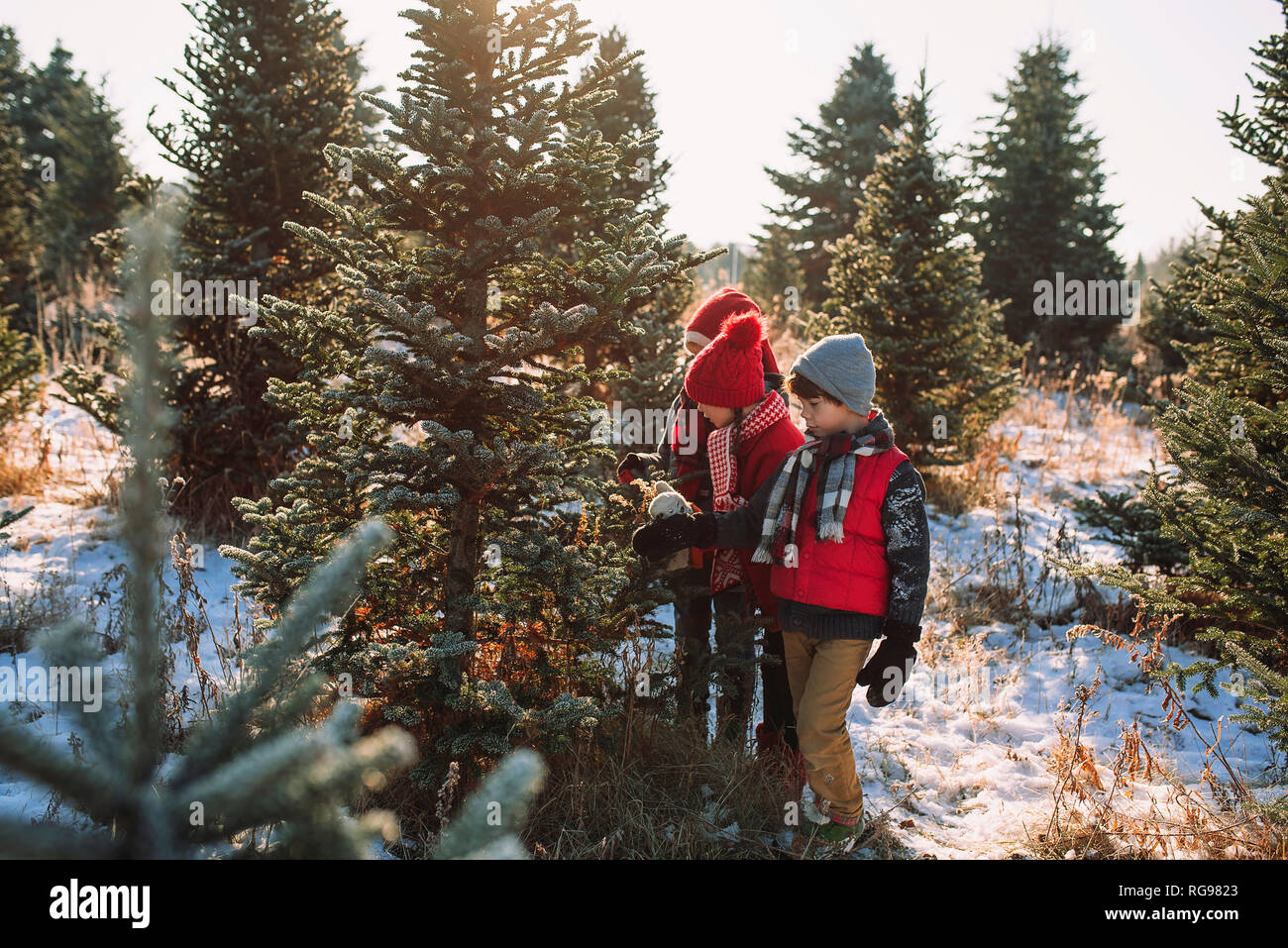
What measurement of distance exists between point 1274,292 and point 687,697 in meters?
3.58

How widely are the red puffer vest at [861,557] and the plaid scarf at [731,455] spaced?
2.18 feet

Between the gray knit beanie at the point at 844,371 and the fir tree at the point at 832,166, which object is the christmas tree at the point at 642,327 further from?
the fir tree at the point at 832,166

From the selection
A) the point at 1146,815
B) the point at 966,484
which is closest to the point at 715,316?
the point at 1146,815

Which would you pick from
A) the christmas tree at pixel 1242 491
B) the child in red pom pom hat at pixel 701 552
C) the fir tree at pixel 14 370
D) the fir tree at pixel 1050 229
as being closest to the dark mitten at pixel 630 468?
the child in red pom pom hat at pixel 701 552

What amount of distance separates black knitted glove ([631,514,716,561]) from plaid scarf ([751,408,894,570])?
252mm

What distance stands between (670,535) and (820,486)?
651 mm

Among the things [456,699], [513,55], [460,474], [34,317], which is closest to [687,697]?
[456,699]

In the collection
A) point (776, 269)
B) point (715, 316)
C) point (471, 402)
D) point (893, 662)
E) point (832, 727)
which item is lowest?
point (832, 727)

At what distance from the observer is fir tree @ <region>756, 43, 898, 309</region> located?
1655 cm

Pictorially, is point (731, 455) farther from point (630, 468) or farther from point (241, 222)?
→ point (241, 222)

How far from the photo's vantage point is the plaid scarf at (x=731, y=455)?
3508 millimetres

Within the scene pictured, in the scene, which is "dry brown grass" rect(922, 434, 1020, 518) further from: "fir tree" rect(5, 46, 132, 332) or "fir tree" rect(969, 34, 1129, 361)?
"fir tree" rect(5, 46, 132, 332)

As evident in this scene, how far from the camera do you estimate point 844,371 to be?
9.62ft

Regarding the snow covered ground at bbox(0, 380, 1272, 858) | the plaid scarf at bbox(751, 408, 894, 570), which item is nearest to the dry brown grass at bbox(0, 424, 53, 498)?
the snow covered ground at bbox(0, 380, 1272, 858)
